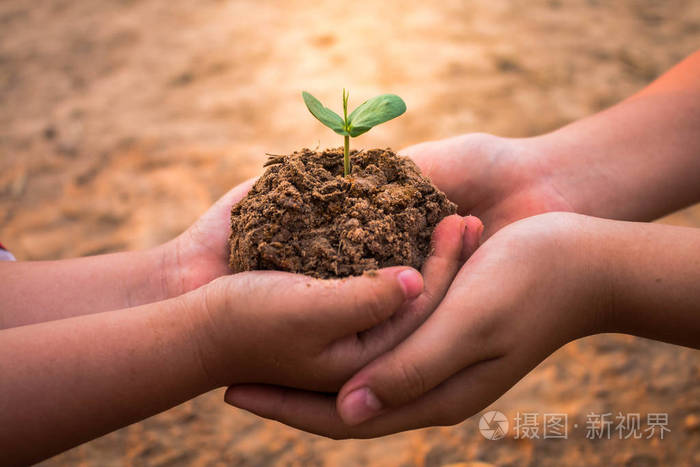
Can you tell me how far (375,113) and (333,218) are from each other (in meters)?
0.30

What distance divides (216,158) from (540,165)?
2150 mm

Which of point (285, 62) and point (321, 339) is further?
point (285, 62)

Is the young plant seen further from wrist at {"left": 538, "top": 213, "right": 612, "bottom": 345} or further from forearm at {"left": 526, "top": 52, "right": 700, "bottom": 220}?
forearm at {"left": 526, "top": 52, "right": 700, "bottom": 220}

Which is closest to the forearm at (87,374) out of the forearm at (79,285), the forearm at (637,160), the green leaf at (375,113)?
the forearm at (79,285)

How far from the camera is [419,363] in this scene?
4.19 ft

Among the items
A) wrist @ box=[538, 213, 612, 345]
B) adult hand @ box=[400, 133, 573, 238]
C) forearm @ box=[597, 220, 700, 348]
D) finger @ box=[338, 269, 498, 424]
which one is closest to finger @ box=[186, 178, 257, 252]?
adult hand @ box=[400, 133, 573, 238]

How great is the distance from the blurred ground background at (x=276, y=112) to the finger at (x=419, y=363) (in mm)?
1034

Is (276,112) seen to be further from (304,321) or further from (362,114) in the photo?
(304,321)

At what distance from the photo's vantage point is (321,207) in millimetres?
1524

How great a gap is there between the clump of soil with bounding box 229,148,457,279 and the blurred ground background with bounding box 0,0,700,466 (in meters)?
1.10

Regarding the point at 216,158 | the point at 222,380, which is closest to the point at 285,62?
the point at 216,158

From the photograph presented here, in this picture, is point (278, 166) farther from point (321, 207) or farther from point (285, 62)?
point (285, 62)

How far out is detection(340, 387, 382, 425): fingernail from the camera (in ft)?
4.24

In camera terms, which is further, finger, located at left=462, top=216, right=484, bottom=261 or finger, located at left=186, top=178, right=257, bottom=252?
finger, located at left=186, top=178, right=257, bottom=252
